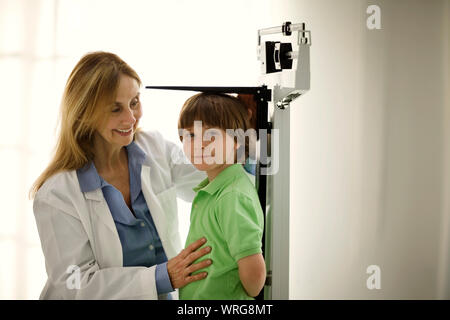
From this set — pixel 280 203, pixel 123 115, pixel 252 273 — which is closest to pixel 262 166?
pixel 280 203

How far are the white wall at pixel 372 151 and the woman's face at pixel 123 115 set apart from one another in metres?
0.77

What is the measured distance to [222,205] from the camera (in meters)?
1.21

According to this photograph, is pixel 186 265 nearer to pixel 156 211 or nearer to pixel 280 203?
pixel 156 211

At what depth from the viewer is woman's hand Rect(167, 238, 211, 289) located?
1.23 metres

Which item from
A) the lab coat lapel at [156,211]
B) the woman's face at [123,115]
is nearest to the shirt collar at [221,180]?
the lab coat lapel at [156,211]

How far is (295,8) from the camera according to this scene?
192 cm

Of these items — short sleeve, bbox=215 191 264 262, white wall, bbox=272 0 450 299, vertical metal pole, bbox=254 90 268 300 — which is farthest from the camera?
white wall, bbox=272 0 450 299

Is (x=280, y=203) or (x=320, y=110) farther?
(x=320, y=110)

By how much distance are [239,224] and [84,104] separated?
49 cm

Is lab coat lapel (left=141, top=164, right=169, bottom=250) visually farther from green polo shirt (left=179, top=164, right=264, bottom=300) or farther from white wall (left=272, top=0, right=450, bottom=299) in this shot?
white wall (left=272, top=0, right=450, bottom=299)

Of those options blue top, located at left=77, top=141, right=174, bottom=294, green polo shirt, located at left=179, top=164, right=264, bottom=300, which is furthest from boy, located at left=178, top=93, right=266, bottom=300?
blue top, located at left=77, top=141, right=174, bottom=294

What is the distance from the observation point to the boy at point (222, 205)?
1.20 m

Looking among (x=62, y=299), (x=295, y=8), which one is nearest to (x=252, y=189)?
(x=62, y=299)

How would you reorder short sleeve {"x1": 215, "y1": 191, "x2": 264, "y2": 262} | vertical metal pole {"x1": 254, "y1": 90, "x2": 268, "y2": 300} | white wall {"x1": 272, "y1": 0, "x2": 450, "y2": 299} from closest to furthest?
short sleeve {"x1": 215, "y1": 191, "x2": 264, "y2": 262}
vertical metal pole {"x1": 254, "y1": 90, "x2": 268, "y2": 300}
white wall {"x1": 272, "y1": 0, "x2": 450, "y2": 299}
